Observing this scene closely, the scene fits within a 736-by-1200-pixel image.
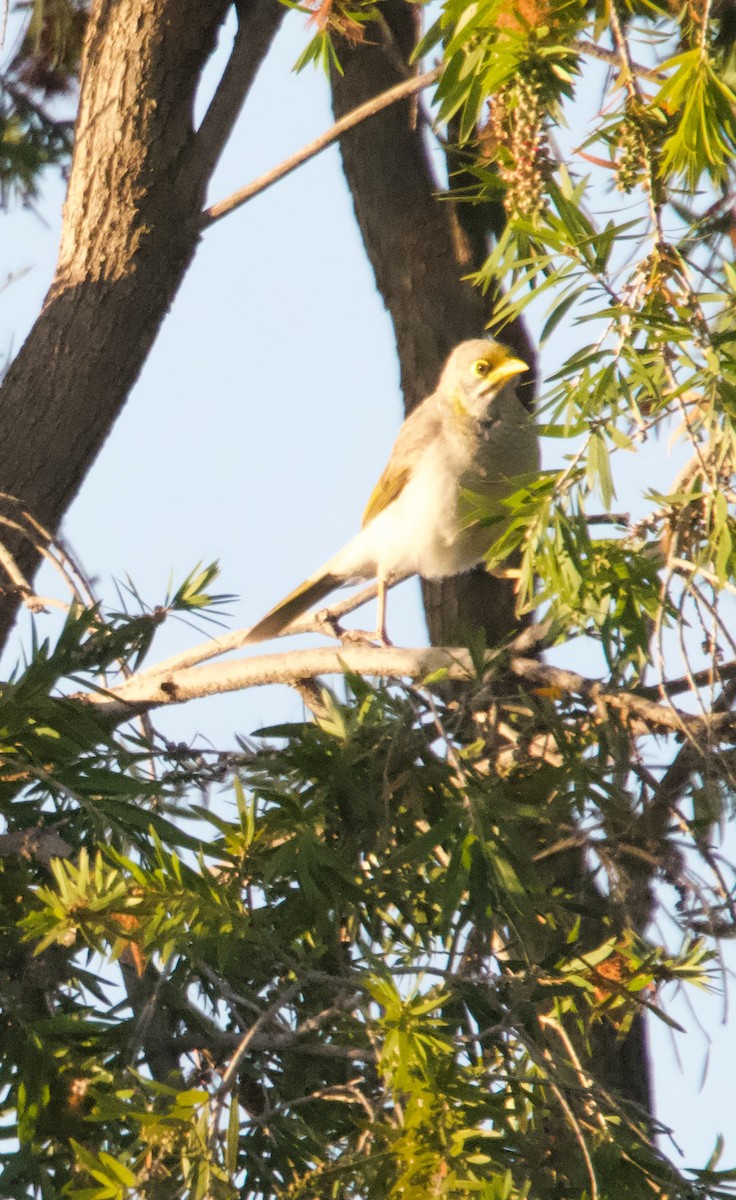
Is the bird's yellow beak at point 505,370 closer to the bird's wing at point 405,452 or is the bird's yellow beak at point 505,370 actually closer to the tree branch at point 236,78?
the bird's wing at point 405,452

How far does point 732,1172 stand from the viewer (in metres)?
2.00

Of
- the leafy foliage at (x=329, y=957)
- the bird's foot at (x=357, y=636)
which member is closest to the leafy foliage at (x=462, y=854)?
the leafy foliage at (x=329, y=957)

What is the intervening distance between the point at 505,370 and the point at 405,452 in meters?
0.51

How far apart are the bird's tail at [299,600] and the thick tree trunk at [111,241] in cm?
84

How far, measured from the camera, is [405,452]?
16.6 feet

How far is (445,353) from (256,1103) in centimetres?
300

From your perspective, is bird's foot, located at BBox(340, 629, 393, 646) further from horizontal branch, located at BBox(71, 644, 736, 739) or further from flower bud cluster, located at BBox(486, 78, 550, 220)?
flower bud cluster, located at BBox(486, 78, 550, 220)

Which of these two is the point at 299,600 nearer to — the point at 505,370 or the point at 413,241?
the point at 505,370

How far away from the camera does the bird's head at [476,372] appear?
4.73 metres

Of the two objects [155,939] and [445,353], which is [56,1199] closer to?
[155,939]

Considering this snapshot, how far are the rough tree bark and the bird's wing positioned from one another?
9 centimetres

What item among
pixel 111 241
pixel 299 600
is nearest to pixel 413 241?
pixel 111 241

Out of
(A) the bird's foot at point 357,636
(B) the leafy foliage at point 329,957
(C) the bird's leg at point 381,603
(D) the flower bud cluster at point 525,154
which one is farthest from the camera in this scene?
(C) the bird's leg at point 381,603

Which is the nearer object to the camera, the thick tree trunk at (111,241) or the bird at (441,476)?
the thick tree trunk at (111,241)
